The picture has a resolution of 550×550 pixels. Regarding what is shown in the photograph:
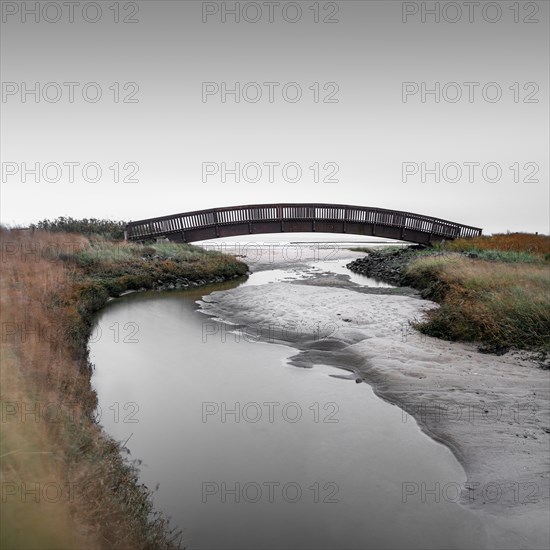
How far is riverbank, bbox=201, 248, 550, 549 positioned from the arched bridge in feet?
65.8

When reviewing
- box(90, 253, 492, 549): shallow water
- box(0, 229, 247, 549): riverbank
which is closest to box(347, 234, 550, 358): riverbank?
box(90, 253, 492, 549): shallow water

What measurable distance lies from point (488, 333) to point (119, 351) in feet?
30.3

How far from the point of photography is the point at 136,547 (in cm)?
377

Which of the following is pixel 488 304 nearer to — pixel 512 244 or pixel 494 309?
pixel 494 309

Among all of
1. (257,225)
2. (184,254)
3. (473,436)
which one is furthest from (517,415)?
(257,225)

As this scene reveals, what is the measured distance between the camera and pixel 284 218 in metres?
37.1

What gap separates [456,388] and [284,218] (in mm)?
29605

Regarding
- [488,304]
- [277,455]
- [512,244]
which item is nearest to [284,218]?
[512,244]

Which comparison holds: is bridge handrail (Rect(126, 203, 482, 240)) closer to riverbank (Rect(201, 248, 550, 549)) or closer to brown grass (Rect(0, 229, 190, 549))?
riverbank (Rect(201, 248, 550, 549))

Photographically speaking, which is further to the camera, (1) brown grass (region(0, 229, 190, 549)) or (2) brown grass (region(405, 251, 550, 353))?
(2) brown grass (region(405, 251, 550, 353))

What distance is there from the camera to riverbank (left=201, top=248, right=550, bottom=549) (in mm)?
5176

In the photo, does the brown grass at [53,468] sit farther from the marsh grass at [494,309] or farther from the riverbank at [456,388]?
the marsh grass at [494,309]

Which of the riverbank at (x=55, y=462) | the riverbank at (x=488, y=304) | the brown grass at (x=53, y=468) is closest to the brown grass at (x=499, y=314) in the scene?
the riverbank at (x=488, y=304)

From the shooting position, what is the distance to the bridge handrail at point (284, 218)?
118ft
